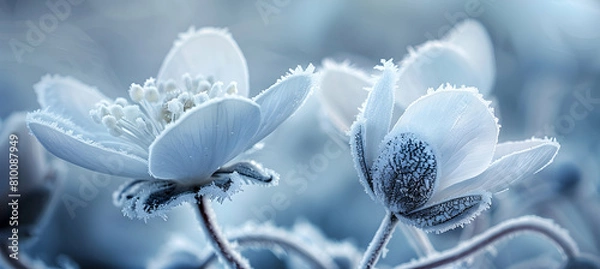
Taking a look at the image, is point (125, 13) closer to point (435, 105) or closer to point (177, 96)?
point (177, 96)

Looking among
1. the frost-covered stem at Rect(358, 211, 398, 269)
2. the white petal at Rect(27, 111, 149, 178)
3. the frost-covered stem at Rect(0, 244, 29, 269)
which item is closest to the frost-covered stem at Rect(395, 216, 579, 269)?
the frost-covered stem at Rect(358, 211, 398, 269)

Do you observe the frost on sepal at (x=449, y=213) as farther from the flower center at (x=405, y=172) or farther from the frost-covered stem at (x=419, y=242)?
the frost-covered stem at (x=419, y=242)

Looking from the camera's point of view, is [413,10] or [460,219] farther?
[413,10]

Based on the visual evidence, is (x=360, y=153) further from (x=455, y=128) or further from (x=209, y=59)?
(x=209, y=59)

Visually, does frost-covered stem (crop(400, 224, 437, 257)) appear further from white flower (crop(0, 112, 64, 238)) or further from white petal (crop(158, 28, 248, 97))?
white flower (crop(0, 112, 64, 238))

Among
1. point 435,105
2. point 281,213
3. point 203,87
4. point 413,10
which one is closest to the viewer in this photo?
point 435,105

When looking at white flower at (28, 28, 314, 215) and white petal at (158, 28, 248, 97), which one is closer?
white flower at (28, 28, 314, 215)

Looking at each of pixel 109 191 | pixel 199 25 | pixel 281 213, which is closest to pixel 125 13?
pixel 199 25
